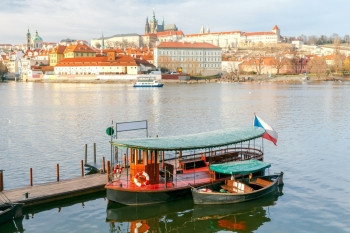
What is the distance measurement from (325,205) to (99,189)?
9.37 m

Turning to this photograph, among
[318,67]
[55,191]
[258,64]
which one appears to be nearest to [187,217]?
[55,191]

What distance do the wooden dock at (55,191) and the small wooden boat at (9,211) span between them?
0.72 meters

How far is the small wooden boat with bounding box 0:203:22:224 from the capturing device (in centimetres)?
1526

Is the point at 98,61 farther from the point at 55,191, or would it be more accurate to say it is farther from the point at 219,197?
the point at 219,197

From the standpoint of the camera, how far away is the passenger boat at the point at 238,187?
17484mm

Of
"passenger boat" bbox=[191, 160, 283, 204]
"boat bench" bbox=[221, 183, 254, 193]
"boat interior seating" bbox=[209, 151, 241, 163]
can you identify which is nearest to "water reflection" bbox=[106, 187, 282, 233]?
"passenger boat" bbox=[191, 160, 283, 204]

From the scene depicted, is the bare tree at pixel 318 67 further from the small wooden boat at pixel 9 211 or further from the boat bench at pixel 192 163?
the small wooden boat at pixel 9 211

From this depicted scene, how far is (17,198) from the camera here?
656 inches

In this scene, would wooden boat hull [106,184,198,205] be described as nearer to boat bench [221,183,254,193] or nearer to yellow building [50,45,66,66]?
boat bench [221,183,254,193]

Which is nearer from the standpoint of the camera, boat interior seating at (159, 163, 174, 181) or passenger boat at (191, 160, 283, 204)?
passenger boat at (191, 160, 283, 204)

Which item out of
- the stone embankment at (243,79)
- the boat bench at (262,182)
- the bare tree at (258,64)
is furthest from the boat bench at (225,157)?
the bare tree at (258,64)

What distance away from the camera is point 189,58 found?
491 feet

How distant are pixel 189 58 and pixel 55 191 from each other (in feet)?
441

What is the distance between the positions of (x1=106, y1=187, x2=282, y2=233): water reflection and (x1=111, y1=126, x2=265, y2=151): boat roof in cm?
230
